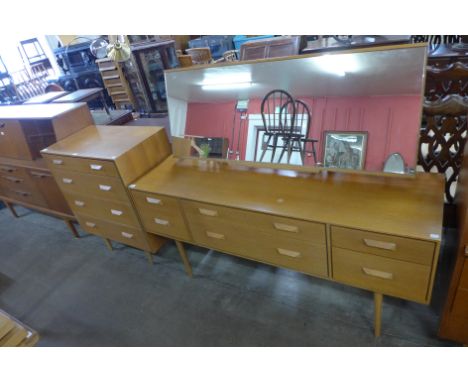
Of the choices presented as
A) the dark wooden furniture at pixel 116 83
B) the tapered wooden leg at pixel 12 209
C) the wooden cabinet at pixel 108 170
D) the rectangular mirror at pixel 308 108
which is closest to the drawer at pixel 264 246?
the rectangular mirror at pixel 308 108

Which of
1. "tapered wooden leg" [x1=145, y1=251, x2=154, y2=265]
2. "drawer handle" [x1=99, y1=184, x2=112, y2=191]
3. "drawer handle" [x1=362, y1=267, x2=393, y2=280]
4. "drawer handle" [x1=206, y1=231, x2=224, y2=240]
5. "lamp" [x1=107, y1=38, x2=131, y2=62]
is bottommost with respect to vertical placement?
"tapered wooden leg" [x1=145, y1=251, x2=154, y2=265]

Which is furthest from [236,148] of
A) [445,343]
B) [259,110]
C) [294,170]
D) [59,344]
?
[59,344]

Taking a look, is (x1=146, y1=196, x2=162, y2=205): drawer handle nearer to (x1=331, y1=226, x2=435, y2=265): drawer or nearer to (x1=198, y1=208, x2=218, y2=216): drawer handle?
(x1=198, y1=208, x2=218, y2=216): drawer handle

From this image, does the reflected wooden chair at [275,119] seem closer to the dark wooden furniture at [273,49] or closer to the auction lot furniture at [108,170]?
the dark wooden furniture at [273,49]

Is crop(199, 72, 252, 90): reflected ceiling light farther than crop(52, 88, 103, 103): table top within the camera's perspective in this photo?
No

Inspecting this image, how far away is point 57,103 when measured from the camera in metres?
2.17

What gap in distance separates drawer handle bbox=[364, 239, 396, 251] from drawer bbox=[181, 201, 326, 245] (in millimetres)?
156

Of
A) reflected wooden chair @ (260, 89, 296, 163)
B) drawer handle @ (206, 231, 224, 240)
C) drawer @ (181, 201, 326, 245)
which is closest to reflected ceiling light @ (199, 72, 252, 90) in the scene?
reflected wooden chair @ (260, 89, 296, 163)

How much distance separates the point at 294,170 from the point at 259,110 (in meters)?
0.35

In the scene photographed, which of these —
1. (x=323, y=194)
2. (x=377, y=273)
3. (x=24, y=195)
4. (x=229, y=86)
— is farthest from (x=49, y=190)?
(x=377, y=273)

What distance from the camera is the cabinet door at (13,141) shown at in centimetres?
203

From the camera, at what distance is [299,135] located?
53.1 inches

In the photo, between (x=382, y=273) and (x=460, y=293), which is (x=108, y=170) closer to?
(x=382, y=273)

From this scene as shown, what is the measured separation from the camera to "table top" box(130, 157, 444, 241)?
39.6 inches
